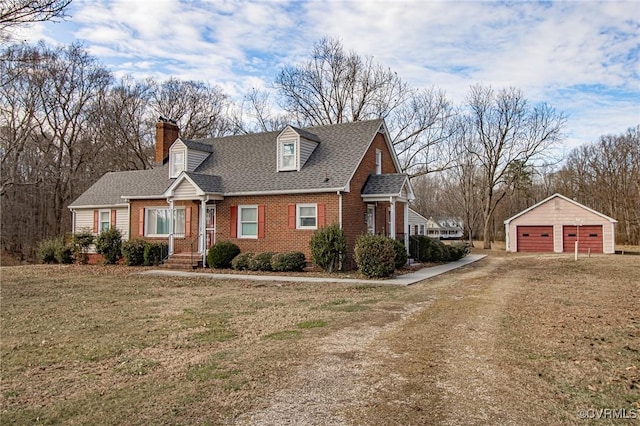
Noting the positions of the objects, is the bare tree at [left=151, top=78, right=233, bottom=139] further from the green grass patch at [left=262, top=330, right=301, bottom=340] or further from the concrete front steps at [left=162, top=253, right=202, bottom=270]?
the green grass patch at [left=262, top=330, right=301, bottom=340]

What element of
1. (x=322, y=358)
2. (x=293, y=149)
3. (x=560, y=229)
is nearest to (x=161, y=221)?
(x=293, y=149)

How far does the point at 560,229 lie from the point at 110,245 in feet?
94.4

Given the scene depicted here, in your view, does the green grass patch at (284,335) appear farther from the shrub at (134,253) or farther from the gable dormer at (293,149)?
the shrub at (134,253)

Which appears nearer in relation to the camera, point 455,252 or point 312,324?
point 312,324

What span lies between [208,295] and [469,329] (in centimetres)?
717

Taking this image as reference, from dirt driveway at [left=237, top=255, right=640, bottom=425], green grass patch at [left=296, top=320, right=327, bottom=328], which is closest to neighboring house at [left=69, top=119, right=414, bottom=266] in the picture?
dirt driveway at [left=237, top=255, right=640, bottom=425]

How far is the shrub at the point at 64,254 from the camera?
947 inches

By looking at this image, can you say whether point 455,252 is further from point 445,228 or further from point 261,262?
point 445,228

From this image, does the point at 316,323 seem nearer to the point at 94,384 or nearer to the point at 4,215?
the point at 94,384

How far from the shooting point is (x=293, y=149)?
20516mm

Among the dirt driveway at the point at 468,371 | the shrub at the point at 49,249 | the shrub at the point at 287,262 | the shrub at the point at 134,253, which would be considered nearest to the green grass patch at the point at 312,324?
the dirt driveway at the point at 468,371

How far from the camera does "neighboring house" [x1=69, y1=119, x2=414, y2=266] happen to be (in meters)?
18.9

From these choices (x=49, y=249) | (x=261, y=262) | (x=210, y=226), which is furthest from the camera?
(x=49, y=249)

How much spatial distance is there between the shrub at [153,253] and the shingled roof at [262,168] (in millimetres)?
2461
